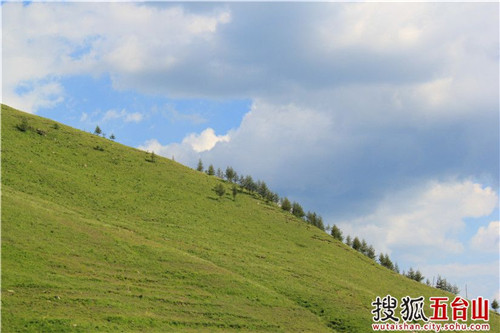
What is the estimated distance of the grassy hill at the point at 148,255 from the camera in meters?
54.0

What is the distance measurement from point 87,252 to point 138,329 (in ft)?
57.7

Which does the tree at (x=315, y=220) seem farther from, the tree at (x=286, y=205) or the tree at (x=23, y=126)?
the tree at (x=23, y=126)

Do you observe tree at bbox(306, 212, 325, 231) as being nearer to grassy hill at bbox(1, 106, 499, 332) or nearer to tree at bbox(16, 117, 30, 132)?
grassy hill at bbox(1, 106, 499, 332)

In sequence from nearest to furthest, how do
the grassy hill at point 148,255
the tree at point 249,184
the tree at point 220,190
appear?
the grassy hill at point 148,255 → the tree at point 220,190 → the tree at point 249,184

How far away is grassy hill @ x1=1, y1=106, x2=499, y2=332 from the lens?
5400 centimetres

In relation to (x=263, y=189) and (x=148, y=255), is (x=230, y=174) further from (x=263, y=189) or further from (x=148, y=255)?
(x=148, y=255)

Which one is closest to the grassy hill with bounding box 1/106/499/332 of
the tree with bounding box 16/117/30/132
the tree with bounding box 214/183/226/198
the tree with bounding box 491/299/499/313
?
the tree with bounding box 16/117/30/132

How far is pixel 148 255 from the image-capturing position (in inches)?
2790

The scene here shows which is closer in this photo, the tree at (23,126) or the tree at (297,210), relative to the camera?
the tree at (23,126)

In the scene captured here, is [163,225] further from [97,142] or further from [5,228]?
[97,142]

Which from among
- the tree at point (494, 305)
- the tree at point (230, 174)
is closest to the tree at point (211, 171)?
the tree at point (230, 174)

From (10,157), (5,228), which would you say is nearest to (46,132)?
(10,157)

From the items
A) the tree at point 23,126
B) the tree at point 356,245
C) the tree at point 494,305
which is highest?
the tree at point 23,126

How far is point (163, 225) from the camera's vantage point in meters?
91.8
